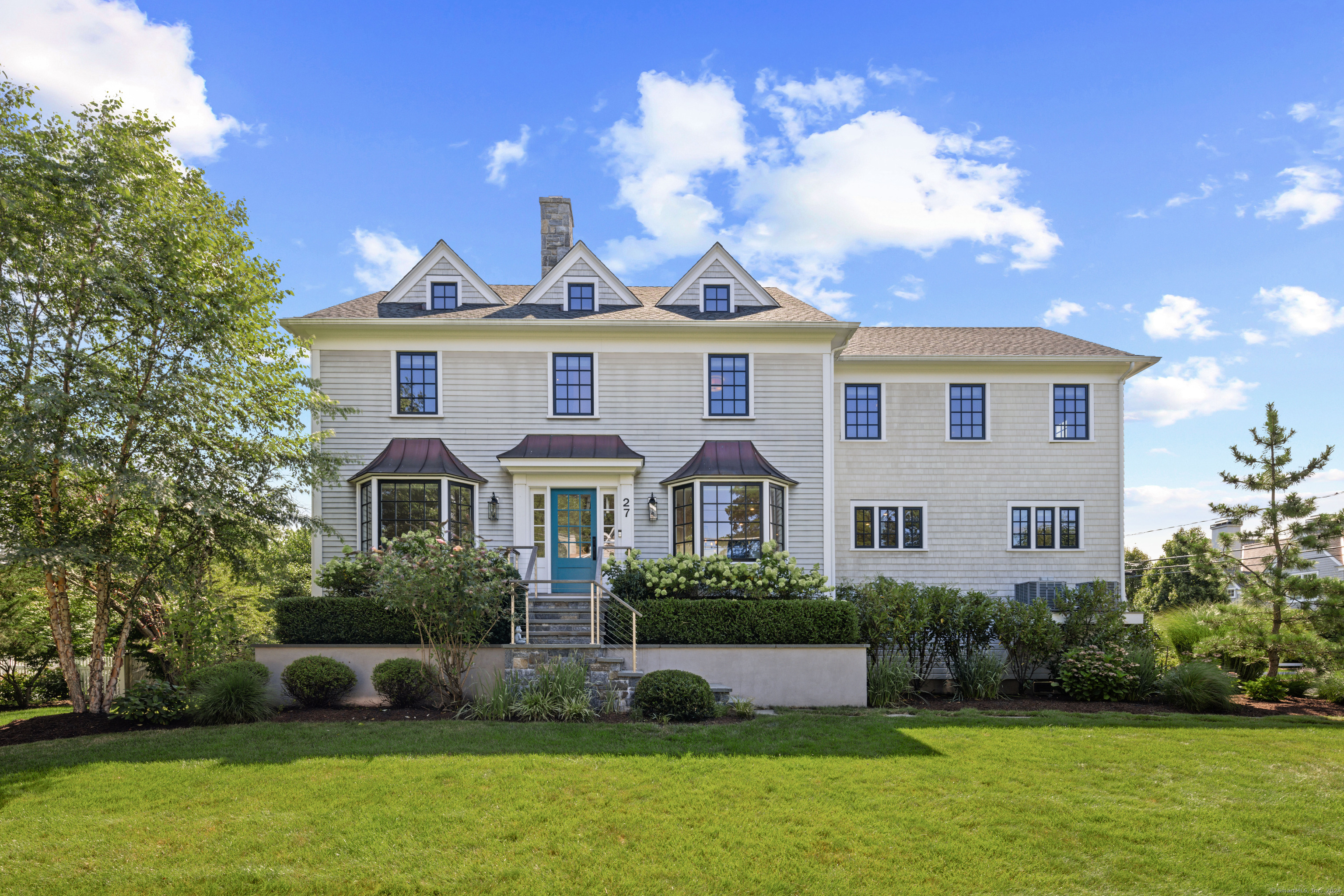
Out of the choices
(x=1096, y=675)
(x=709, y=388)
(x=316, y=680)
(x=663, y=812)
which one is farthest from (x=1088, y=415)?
(x=316, y=680)

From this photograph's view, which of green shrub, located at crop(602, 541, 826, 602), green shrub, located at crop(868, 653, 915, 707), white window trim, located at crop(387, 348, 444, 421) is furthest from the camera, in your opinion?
white window trim, located at crop(387, 348, 444, 421)

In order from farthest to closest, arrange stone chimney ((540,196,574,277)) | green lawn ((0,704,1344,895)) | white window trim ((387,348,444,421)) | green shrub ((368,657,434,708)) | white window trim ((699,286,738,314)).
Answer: stone chimney ((540,196,574,277)) < white window trim ((699,286,738,314)) < white window trim ((387,348,444,421)) < green shrub ((368,657,434,708)) < green lawn ((0,704,1344,895))

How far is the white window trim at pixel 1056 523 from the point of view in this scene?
15.4 metres

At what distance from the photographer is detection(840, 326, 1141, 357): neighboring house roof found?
51.4ft

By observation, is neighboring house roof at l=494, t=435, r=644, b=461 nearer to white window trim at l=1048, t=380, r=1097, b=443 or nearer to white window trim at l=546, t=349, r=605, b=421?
white window trim at l=546, t=349, r=605, b=421

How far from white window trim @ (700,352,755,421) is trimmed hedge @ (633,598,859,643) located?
4.20 m

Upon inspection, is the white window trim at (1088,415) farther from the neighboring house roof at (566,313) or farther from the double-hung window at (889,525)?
the neighboring house roof at (566,313)

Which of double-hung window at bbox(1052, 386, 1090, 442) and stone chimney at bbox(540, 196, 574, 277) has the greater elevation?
stone chimney at bbox(540, 196, 574, 277)

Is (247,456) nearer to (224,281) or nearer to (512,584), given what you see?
(224,281)

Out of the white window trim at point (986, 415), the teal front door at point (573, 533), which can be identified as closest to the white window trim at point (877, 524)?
the white window trim at point (986, 415)

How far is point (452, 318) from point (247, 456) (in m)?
4.86

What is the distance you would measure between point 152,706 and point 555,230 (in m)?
11.8

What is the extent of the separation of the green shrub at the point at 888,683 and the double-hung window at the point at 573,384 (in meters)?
7.10

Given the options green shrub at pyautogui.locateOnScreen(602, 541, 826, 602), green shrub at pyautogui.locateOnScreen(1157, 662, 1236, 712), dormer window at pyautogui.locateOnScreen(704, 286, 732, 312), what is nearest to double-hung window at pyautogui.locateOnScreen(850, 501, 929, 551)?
green shrub at pyautogui.locateOnScreen(602, 541, 826, 602)
